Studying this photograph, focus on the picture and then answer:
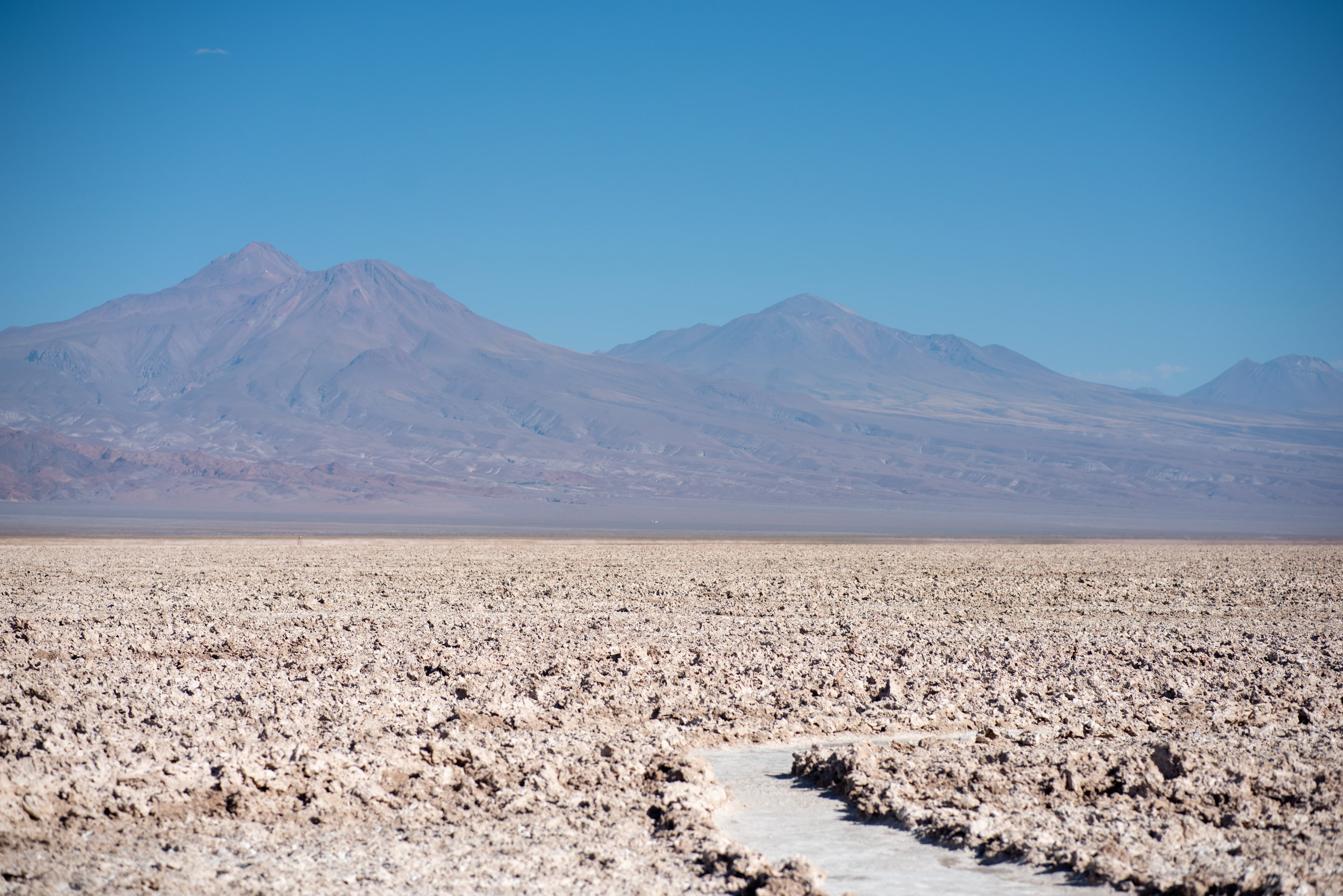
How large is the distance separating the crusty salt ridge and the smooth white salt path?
162mm

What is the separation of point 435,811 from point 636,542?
34325 millimetres

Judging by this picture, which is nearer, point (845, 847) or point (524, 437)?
point (845, 847)

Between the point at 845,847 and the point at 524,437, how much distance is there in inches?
5238

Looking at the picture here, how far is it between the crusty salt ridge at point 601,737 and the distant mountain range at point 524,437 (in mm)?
83617

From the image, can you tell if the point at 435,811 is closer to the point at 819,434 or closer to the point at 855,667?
the point at 855,667

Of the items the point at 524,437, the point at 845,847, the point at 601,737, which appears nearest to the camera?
the point at 845,847

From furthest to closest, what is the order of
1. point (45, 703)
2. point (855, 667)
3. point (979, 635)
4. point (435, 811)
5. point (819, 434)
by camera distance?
point (819, 434)
point (979, 635)
point (855, 667)
point (45, 703)
point (435, 811)

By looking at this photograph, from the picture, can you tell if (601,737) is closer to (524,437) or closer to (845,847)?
(845,847)

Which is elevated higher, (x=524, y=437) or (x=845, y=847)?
(x=524, y=437)

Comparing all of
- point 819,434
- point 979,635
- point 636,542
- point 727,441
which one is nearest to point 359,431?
→ point 727,441

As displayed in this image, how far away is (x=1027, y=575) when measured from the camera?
22438 mm

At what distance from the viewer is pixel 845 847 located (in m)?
5.38

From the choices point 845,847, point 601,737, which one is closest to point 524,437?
point 601,737

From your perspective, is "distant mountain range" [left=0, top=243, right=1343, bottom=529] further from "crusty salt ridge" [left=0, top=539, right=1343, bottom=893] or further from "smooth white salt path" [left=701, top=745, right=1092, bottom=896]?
"smooth white salt path" [left=701, top=745, right=1092, bottom=896]
